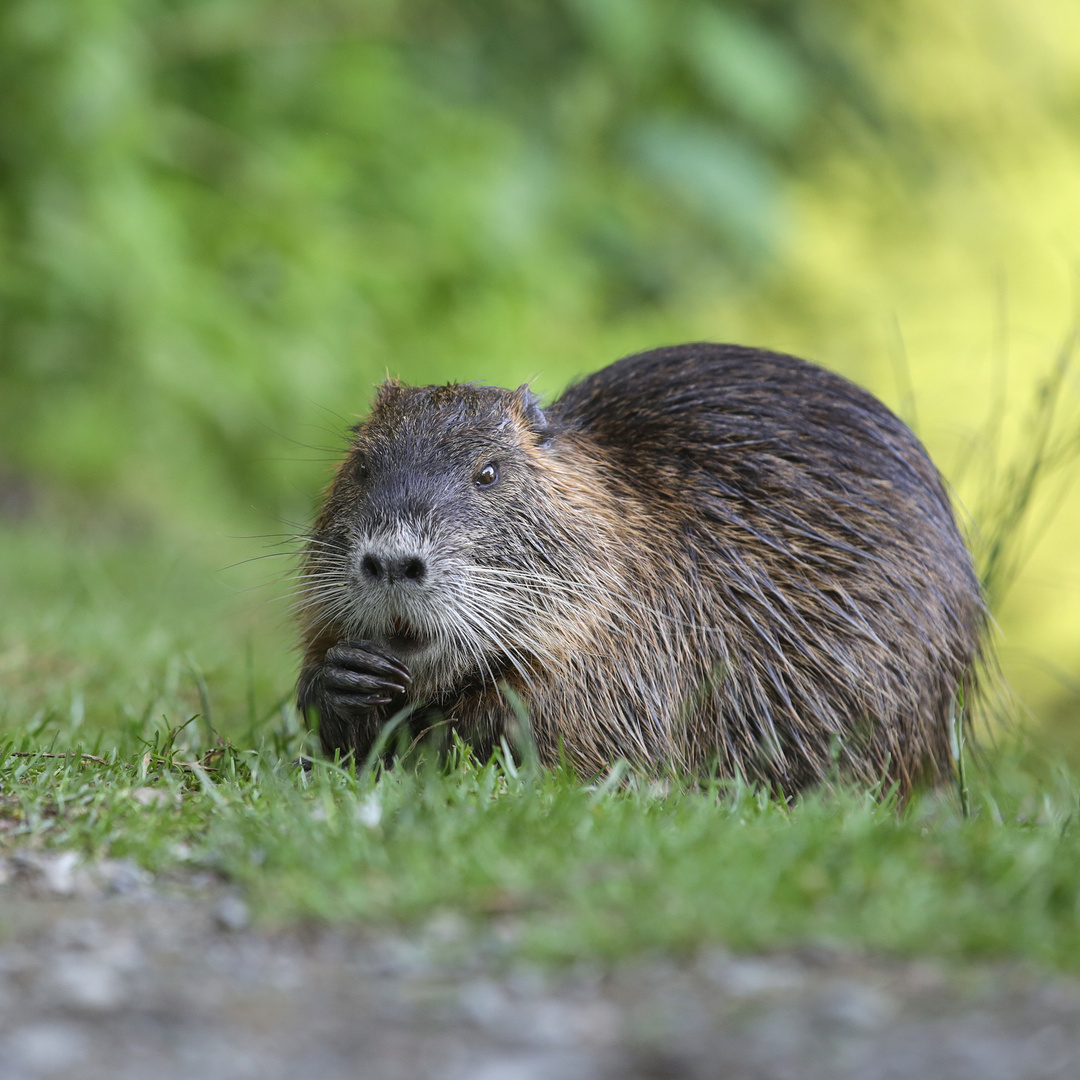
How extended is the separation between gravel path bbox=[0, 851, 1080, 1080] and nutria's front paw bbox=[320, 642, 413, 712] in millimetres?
Result: 981

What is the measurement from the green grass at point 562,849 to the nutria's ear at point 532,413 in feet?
2.45

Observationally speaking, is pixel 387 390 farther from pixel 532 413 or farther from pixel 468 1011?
pixel 468 1011

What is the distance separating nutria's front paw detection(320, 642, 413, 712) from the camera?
9.07 ft

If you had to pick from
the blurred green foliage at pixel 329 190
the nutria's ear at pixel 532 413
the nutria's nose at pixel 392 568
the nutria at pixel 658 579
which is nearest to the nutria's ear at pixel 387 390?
the nutria at pixel 658 579

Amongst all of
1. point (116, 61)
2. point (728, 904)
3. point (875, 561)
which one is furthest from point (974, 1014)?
point (116, 61)

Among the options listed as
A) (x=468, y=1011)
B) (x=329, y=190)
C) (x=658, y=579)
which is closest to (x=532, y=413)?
(x=658, y=579)

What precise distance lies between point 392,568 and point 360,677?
225mm

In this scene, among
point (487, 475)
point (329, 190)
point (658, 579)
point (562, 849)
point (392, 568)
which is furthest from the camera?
point (329, 190)

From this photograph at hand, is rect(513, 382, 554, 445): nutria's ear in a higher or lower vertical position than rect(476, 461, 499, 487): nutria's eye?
higher

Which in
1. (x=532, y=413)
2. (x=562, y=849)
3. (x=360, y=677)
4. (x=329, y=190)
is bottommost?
(x=562, y=849)

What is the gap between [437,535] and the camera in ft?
9.17

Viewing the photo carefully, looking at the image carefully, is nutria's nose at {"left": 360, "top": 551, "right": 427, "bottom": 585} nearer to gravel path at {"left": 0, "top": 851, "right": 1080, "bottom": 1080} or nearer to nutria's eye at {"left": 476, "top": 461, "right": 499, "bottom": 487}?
nutria's eye at {"left": 476, "top": 461, "right": 499, "bottom": 487}

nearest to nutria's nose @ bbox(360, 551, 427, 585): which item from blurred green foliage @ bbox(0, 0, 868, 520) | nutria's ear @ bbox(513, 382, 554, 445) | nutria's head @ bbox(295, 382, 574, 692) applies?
nutria's head @ bbox(295, 382, 574, 692)

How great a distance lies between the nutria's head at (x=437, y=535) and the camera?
108 inches
